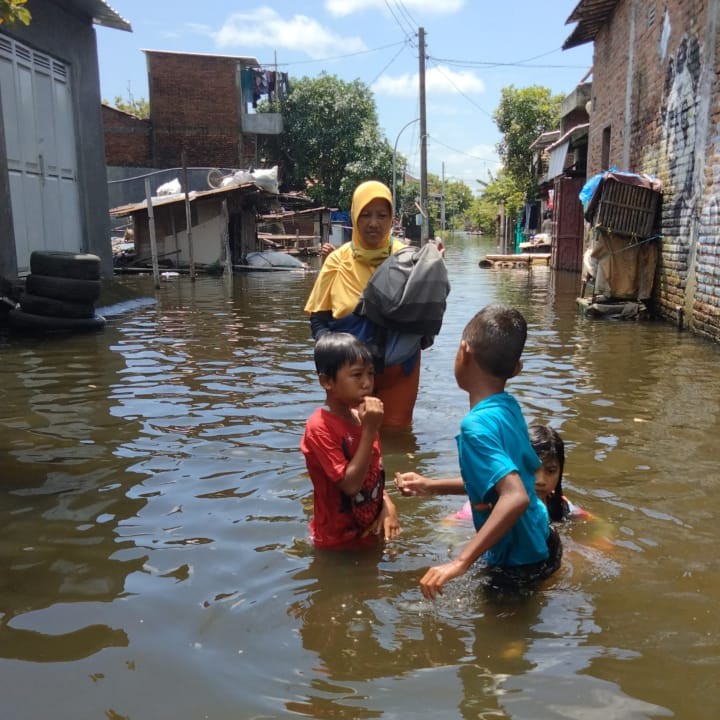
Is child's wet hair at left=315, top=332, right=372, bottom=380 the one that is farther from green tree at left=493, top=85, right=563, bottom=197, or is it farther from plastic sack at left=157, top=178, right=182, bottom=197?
green tree at left=493, top=85, right=563, bottom=197

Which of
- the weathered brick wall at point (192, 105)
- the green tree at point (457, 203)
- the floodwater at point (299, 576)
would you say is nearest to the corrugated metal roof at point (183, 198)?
the weathered brick wall at point (192, 105)

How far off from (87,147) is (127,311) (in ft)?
11.0

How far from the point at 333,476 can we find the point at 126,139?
102 ft

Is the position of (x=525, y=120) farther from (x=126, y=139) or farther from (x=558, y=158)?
(x=126, y=139)

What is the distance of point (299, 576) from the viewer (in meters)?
3.15

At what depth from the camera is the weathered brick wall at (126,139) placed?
30.8m

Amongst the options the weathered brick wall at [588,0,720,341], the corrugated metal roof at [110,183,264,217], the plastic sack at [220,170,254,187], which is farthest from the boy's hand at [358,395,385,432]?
the plastic sack at [220,170,254,187]

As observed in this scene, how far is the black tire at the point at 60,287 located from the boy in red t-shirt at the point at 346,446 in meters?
7.65

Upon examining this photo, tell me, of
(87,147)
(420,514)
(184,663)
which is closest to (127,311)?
(87,147)

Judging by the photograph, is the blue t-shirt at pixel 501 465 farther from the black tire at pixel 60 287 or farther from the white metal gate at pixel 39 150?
the white metal gate at pixel 39 150

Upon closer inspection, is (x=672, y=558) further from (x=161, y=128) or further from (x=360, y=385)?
(x=161, y=128)

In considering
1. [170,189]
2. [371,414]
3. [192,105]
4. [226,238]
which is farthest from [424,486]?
[192,105]

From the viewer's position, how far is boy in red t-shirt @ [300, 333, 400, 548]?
2.90 meters

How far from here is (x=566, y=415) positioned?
589 centimetres
